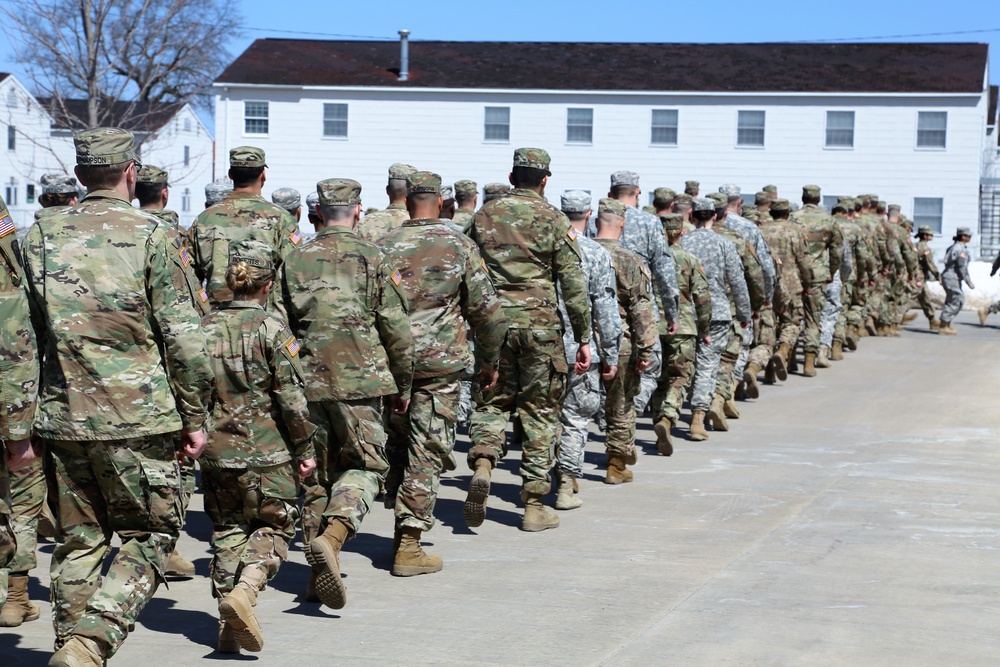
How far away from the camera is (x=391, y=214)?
37.2ft

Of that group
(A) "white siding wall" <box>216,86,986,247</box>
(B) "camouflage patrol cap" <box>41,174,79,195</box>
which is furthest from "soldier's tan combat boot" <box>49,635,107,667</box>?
(A) "white siding wall" <box>216,86,986,247</box>

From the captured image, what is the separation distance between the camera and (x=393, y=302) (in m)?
7.51

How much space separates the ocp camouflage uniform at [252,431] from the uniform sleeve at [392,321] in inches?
38.0

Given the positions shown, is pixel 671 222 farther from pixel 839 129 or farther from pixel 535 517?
pixel 839 129

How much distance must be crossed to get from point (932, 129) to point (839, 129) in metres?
2.51

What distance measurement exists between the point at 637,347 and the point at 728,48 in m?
Result: 34.6

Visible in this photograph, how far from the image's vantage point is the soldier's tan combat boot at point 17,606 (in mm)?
6773

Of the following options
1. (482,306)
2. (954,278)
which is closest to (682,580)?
(482,306)

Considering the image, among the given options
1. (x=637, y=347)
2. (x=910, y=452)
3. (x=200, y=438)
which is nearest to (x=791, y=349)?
(x=910, y=452)

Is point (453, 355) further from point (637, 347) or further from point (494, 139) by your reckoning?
point (494, 139)

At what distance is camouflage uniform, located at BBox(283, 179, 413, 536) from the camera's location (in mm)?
7402

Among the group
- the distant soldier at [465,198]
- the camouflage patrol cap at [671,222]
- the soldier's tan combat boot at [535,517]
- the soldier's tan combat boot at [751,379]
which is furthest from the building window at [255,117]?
the soldier's tan combat boot at [535,517]

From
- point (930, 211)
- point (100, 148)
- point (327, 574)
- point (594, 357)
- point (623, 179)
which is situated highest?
point (100, 148)

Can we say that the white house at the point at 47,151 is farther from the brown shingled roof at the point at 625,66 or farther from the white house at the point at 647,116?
the white house at the point at 647,116
